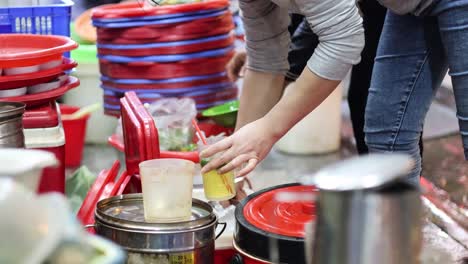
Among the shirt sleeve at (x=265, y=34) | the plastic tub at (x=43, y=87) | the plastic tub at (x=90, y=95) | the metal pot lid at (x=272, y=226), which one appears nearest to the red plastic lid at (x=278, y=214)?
the metal pot lid at (x=272, y=226)

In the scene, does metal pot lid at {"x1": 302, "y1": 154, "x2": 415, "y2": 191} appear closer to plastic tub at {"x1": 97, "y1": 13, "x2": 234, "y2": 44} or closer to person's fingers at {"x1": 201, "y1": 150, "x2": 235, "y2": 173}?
person's fingers at {"x1": 201, "y1": 150, "x2": 235, "y2": 173}

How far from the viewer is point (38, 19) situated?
298 cm

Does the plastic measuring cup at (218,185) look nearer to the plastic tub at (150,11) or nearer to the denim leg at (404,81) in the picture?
the denim leg at (404,81)

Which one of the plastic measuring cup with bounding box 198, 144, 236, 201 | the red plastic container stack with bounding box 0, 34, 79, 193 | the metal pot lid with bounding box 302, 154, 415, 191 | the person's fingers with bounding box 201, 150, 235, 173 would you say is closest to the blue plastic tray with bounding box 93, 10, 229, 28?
the red plastic container stack with bounding box 0, 34, 79, 193

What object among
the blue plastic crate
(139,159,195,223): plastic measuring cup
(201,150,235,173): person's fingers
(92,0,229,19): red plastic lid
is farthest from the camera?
(92,0,229,19): red plastic lid

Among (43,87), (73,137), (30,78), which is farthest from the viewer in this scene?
(73,137)

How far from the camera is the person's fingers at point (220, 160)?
2.08 meters

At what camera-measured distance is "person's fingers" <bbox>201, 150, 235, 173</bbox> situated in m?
2.08

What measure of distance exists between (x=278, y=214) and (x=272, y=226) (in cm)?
10

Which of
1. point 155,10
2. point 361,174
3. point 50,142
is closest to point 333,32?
point 361,174

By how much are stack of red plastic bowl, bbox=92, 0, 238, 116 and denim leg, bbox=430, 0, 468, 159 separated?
1756 millimetres

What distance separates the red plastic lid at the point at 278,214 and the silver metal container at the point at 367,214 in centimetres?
64

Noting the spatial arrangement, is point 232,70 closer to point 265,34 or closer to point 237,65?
point 237,65

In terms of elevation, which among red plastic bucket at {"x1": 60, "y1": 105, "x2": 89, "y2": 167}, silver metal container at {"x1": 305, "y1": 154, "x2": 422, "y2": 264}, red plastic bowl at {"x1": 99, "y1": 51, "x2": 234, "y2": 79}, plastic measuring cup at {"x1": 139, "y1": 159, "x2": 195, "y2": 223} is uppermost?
silver metal container at {"x1": 305, "y1": 154, "x2": 422, "y2": 264}
